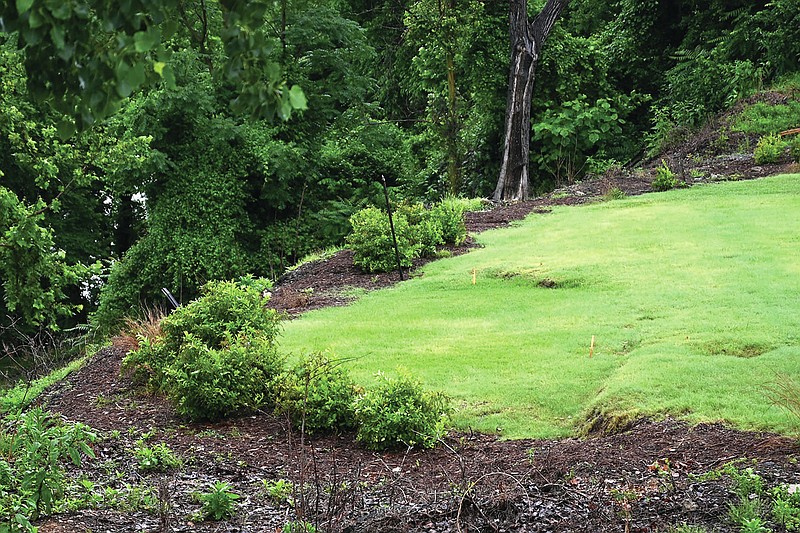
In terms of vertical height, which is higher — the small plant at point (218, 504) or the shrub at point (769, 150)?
the shrub at point (769, 150)

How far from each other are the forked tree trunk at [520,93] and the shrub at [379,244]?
6.54 metres


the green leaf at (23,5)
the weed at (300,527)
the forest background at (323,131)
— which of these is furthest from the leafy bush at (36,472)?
the forest background at (323,131)

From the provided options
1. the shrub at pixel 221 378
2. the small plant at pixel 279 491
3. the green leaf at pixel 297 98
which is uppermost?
the green leaf at pixel 297 98

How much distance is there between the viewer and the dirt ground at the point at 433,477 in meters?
4.44

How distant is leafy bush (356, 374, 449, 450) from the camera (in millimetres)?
6102

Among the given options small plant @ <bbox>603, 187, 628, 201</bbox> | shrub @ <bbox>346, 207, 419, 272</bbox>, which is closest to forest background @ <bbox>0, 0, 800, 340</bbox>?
small plant @ <bbox>603, 187, 628, 201</bbox>

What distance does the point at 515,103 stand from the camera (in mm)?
18969

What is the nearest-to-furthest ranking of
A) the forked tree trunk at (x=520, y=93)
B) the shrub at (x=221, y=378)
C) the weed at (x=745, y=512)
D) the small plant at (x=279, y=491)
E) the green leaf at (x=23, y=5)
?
the green leaf at (x=23, y=5) < the weed at (x=745, y=512) < the small plant at (x=279, y=491) < the shrub at (x=221, y=378) < the forked tree trunk at (x=520, y=93)

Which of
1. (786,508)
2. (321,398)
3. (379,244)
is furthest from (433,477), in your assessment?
(379,244)

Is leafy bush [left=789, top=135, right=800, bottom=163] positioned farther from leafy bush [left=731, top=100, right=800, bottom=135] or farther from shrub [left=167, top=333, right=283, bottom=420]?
shrub [left=167, top=333, right=283, bottom=420]

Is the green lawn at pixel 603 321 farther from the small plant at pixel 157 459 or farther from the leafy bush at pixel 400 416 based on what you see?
the small plant at pixel 157 459

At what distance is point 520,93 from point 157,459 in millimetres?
14796

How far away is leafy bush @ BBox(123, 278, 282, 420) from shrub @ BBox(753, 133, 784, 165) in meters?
11.9

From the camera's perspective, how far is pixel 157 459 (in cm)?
585
